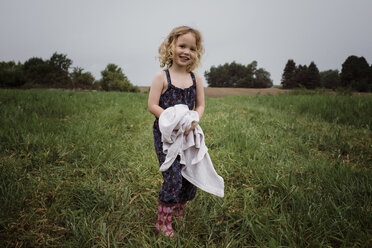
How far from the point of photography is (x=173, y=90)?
1.47 metres

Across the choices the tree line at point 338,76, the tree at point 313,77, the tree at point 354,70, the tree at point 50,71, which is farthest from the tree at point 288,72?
the tree at point 50,71

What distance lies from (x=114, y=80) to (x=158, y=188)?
41996 mm

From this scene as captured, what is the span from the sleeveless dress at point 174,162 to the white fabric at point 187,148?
0.08m

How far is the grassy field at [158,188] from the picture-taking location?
4.61ft

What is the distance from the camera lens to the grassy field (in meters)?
1.41

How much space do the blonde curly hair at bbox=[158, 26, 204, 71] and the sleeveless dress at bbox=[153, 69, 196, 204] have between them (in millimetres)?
130

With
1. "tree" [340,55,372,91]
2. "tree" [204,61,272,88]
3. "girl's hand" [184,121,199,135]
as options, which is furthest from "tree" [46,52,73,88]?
"tree" [340,55,372,91]

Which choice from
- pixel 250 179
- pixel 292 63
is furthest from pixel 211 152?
pixel 292 63

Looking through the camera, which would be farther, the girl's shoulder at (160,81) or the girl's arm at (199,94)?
the girl's arm at (199,94)

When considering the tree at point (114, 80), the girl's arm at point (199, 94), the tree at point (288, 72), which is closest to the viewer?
the girl's arm at point (199, 94)

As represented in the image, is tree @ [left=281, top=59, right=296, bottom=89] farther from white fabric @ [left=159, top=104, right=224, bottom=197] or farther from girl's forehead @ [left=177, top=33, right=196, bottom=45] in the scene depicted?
white fabric @ [left=159, top=104, right=224, bottom=197]

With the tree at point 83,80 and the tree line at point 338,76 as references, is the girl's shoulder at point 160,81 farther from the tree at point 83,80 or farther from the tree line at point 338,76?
the tree at point 83,80

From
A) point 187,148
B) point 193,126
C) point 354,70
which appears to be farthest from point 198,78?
point 354,70

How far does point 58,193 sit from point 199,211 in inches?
58.8
